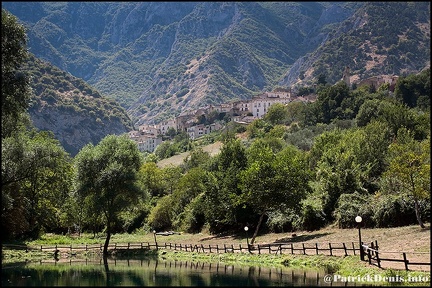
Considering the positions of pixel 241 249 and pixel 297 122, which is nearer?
pixel 241 249

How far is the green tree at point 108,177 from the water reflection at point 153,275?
9.47 m

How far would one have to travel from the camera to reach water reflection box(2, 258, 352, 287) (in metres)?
29.6

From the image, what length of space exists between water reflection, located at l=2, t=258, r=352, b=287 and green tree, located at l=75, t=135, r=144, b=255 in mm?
9468

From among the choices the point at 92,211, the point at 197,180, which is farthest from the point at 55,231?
the point at 92,211

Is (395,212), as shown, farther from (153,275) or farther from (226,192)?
(153,275)

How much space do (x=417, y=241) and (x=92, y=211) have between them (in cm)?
3128

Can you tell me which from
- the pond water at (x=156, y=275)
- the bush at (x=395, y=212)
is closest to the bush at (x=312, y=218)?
the bush at (x=395, y=212)

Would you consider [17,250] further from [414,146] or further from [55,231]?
[414,146]

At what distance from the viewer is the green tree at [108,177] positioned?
51406 millimetres

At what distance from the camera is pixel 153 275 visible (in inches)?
1337

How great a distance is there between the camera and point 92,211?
5509 centimetres

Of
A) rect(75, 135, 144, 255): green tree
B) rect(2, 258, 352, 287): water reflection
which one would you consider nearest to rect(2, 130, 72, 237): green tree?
rect(75, 135, 144, 255): green tree

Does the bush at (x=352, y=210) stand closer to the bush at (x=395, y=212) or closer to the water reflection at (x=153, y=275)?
the bush at (x=395, y=212)

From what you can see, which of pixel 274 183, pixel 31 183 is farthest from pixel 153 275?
pixel 31 183
